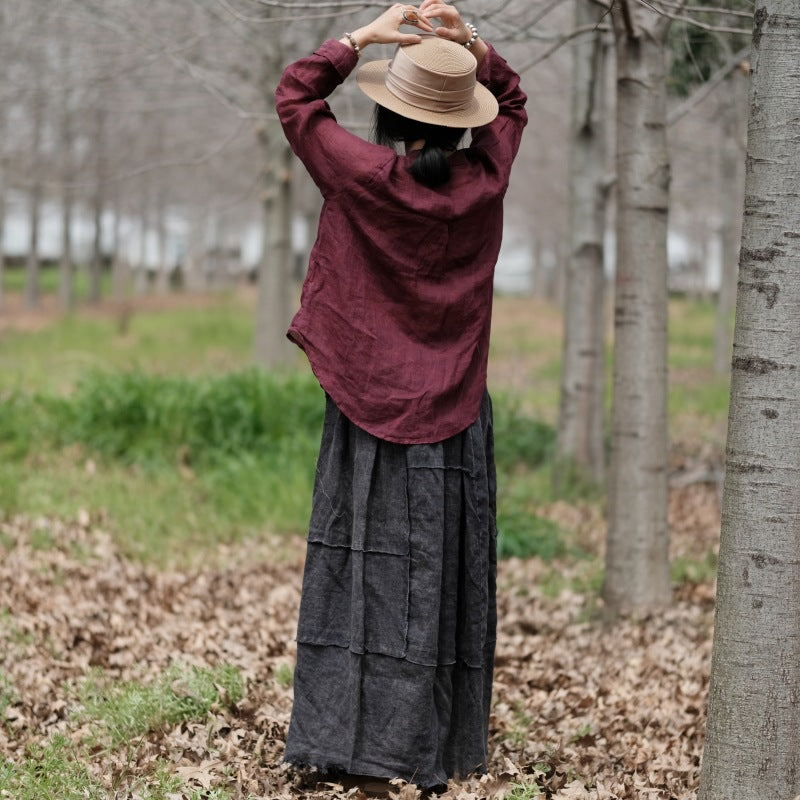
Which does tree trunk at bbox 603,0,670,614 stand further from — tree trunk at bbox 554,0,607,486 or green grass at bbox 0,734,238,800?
tree trunk at bbox 554,0,607,486

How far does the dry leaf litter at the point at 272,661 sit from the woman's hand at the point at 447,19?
2002 millimetres

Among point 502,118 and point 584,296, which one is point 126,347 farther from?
point 502,118

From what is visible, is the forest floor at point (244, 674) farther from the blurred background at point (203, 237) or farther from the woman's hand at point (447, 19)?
the woman's hand at point (447, 19)

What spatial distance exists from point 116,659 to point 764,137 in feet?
10.4

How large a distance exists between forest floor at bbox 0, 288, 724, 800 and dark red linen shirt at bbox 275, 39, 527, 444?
1069 mm

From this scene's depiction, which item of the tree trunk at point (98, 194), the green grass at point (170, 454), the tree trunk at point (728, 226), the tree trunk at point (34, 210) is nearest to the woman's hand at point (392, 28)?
the green grass at point (170, 454)

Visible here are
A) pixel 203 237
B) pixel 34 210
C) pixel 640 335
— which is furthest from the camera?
pixel 34 210

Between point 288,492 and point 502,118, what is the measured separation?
174 inches

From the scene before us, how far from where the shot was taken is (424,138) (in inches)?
109

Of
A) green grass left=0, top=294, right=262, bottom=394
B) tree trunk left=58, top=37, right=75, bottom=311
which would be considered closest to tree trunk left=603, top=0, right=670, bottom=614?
green grass left=0, top=294, right=262, bottom=394

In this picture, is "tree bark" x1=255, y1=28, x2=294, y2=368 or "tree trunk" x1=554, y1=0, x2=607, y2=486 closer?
"tree trunk" x1=554, y1=0, x2=607, y2=486

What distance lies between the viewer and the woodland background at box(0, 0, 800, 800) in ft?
11.4

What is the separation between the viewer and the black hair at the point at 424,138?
2.66 meters

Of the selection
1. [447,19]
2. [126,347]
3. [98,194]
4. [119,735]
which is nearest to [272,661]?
[119,735]
